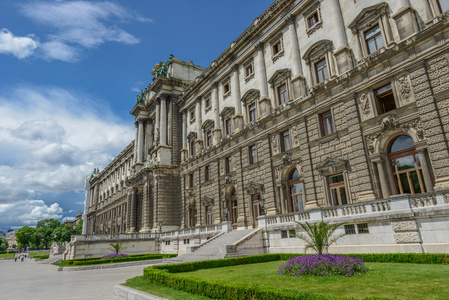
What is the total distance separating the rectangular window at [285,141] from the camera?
2772cm

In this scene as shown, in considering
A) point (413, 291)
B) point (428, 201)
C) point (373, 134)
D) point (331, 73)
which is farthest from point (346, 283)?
point (331, 73)

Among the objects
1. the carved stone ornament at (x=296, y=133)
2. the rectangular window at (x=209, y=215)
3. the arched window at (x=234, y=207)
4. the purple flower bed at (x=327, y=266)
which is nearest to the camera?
the purple flower bed at (x=327, y=266)

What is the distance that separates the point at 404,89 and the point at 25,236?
14717cm

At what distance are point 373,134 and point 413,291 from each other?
14389 mm

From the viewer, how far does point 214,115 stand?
1561 inches

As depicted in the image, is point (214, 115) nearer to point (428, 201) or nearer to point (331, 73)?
point (331, 73)

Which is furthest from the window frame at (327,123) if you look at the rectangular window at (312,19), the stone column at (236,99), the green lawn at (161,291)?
the green lawn at (161,291)

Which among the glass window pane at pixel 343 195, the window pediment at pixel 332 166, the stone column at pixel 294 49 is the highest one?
the stone column at pixel 294 49

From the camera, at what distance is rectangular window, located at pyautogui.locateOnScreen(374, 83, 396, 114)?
805 inches

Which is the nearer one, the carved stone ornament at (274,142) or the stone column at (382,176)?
the stone column at (382,176)

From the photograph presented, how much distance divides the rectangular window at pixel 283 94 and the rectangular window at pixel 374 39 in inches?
336

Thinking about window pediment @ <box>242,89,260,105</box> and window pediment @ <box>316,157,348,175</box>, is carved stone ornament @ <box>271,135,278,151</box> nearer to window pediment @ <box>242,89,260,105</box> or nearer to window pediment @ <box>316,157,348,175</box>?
window pediment @ <box>316,157,348,175</box>

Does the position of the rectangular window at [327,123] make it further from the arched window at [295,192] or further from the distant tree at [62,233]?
the distant tree at [62,233]

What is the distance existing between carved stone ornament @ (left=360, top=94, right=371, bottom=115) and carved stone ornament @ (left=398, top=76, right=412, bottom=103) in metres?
2.20
